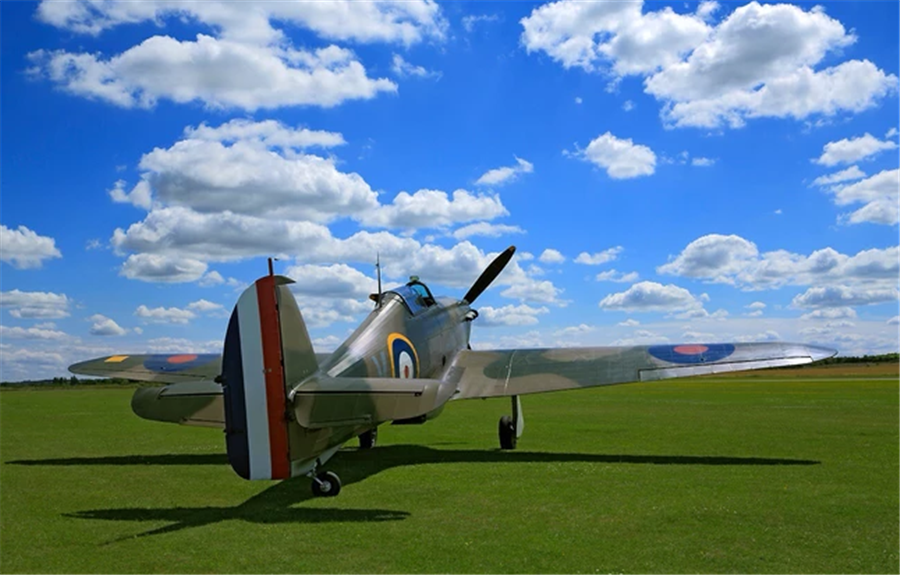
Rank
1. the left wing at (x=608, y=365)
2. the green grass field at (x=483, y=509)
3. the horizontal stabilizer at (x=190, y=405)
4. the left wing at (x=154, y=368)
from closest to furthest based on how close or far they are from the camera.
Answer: the green grass field at (x=483, y=509) < the horizontal stabilizer at (x=190, y=405) < the left wing at (x=608, y=365) < the left wing at (x=154, y=368)

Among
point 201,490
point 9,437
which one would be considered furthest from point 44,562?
point 9,437

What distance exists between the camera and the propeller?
19.1m

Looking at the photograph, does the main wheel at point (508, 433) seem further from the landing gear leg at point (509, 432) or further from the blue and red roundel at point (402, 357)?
the blue and red roundel at point (402, 357)

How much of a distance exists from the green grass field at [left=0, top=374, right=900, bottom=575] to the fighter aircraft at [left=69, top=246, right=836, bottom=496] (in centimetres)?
82

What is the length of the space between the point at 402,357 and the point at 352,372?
210 cm

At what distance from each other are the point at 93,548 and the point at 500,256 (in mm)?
13828

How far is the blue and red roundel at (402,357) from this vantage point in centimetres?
1172

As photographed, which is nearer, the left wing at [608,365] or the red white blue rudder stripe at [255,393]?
the red white blue rudder stripe at [255,393]

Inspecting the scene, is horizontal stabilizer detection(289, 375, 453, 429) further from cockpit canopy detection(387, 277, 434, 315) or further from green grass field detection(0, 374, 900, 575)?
cockpit canopy detection(387, 277, 434, 315)

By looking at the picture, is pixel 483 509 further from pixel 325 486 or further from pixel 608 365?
pixel 608 365

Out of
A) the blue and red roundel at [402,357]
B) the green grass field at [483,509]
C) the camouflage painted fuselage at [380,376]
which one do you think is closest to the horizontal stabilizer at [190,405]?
the green grass field at [483,509]

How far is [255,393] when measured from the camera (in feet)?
26.2

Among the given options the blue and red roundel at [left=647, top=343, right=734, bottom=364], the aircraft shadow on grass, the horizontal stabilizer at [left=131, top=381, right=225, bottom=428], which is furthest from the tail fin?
the blue and red roundel at [left=647, top=343, right=734, bottom=364]

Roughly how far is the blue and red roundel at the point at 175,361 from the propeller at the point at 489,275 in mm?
6421
